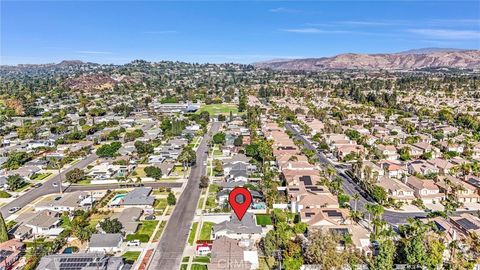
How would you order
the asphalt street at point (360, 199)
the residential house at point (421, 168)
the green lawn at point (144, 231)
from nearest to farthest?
the green lawn at point (144, 231), the asphalt street at point (360, 199), the residential house at point (421, 168)

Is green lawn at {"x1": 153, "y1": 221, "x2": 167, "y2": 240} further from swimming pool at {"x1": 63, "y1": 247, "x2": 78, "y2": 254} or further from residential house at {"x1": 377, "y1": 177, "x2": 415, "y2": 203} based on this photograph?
residential house at {"x1": 377, "y1": 177, "x2": 415, "y2": 203}

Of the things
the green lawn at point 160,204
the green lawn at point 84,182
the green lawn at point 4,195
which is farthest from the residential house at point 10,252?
the green lawn at point 84,182

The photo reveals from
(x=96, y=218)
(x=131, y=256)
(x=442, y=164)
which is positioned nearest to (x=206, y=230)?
(x=131, y=256)

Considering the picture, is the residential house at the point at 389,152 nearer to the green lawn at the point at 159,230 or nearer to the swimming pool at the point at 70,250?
the green lawn at the point at 159,230

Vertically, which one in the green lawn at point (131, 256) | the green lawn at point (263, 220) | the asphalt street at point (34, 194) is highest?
the green lawn at point (131, 256)

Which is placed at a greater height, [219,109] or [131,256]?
[219,109]

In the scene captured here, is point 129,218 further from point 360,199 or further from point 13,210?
point 360,199

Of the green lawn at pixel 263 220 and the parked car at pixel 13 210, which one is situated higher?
the green lawn at pixel 263 220
